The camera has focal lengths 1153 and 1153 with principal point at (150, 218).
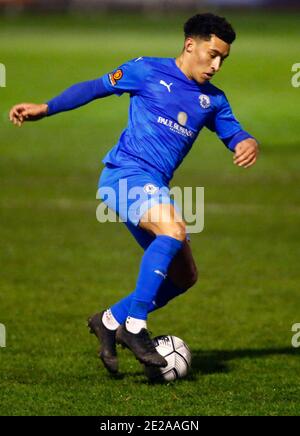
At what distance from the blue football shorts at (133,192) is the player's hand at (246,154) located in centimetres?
57

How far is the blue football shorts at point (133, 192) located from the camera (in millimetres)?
8250

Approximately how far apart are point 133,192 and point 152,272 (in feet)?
2.04

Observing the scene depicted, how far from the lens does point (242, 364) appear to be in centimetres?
920

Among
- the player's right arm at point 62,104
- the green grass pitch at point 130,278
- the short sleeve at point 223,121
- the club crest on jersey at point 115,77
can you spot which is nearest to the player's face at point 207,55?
the short sleeve at point 223,121

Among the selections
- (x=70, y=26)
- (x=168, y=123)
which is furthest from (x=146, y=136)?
(x=70, y=26)

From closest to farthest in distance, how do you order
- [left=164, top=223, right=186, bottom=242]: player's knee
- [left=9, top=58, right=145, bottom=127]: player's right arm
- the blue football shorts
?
[left=164, top=223, right=186, bottom=242]: player's knee
the blue football shorts
[left=9, top=58, right=145, bottom=127]: player's right arm

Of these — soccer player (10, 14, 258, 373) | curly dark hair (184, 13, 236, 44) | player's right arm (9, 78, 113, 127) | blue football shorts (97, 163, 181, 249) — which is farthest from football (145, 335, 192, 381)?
curly dark hair (184, 13, 236, 44)

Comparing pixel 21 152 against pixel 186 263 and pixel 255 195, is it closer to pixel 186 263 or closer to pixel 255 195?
pixel 255 195

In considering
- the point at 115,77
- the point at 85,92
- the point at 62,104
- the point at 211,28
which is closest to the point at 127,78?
the point at 115,77

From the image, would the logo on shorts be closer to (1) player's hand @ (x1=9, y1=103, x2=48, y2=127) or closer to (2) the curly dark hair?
(1) player's hand @ (x1=9, y1=103, x2=48, y2=127)

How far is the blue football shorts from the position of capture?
8.25m

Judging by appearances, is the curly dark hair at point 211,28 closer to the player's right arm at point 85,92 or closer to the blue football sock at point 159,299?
the player's right arm at point 85,92

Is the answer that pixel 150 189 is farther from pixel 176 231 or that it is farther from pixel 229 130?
pixel 229 130

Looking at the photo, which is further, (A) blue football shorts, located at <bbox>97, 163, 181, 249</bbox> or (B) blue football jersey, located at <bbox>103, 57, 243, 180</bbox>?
(B) blue football jersey, located at <bbox>103, 57, 243, 180</bbox>
